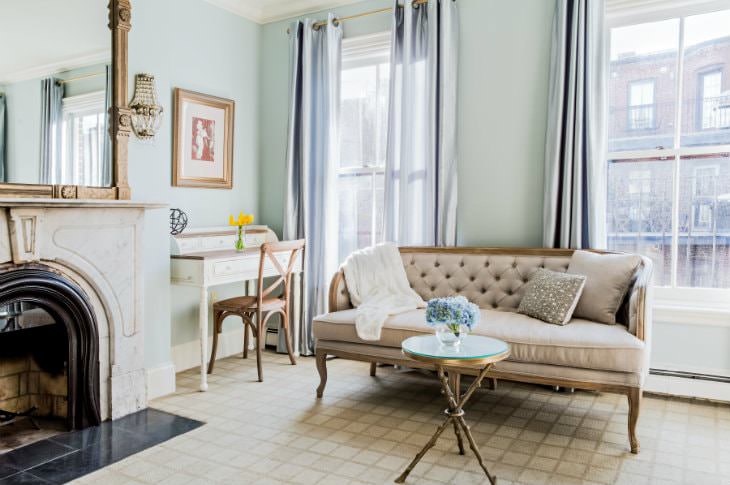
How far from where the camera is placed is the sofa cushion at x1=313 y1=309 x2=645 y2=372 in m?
2.70

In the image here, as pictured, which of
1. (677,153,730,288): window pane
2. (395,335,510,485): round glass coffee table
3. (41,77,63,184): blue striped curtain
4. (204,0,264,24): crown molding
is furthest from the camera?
(204,0,264,24): crown molding

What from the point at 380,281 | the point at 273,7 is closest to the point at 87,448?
the point at 380,281

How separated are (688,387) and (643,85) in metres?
1.85

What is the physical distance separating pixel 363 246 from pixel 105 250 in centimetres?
196

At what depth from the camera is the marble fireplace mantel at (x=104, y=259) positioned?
2711 millimetres

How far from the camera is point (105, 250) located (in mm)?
3096

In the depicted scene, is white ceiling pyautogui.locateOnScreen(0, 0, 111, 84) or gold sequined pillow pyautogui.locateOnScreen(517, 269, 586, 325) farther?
gold sequined pillow pyautogui.locateOnScreen(517, 269, 586, 325)

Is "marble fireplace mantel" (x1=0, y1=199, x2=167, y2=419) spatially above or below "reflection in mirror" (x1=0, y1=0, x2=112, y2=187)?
below

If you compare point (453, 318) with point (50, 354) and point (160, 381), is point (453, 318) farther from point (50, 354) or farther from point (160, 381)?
point (50, 354)

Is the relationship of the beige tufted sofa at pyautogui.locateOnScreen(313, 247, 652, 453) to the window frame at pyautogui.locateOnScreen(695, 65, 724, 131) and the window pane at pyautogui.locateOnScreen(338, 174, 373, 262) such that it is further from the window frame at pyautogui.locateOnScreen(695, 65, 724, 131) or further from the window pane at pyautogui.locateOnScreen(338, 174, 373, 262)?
the window frame at pyautogui.locateOnScreen(695, 65, 724, 131)

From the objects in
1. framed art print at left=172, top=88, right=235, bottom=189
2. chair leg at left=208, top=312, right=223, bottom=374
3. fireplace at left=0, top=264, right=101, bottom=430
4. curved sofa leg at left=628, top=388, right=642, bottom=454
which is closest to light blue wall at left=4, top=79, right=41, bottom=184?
fireplace at left=0, top=264, right=101, bottom=430

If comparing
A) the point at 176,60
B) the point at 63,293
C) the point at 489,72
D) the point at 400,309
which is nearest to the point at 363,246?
the point at 400,309

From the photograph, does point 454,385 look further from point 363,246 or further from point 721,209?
point 721,209

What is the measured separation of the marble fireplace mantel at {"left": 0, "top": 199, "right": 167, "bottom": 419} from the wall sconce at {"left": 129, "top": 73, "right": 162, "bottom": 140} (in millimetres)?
501
